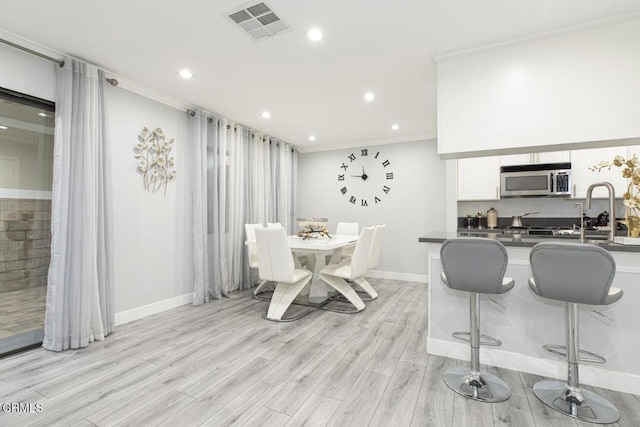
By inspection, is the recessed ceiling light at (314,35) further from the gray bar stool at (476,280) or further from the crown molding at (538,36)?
the gray bar stool at (476,280)

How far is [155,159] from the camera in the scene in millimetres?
3588

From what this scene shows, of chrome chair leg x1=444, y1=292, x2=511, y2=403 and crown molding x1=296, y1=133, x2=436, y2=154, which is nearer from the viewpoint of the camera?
chrome chair leg x1=444, y1=292, x2=511, y2=403

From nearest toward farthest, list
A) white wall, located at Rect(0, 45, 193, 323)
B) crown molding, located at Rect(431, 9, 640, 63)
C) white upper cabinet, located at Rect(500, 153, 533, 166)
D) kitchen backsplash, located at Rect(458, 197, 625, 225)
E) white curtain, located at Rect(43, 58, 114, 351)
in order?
crown molding, located at Rect(431, 9, 640, 63)
white curtain, located at Rect(43, 58, 114, 351)
white wall, located at Rect(0, 45, 193, 323)
kitchen backsplash, located at Rect(458, 197, 625, 225)
white upper cabinet, located at Rect(500, 153, 533, 166)

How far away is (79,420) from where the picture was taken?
172cm

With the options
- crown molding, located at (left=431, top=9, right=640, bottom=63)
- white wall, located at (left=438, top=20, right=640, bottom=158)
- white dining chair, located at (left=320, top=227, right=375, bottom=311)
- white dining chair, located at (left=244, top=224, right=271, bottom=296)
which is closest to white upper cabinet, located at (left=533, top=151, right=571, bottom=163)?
white wall, located at (left=438, top=20, right=640, bottom=158)

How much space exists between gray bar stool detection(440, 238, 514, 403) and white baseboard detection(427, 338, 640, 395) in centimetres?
29

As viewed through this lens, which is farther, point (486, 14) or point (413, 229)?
point (413, 229)

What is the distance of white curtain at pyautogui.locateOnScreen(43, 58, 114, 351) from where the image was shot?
2602mm

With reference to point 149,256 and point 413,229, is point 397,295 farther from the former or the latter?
point 149,256

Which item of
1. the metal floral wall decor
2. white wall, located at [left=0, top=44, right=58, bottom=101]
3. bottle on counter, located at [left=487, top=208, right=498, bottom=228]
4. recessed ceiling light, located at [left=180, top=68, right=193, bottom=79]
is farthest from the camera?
bottle on counter, located at [left=487, top=208, right=498, bottom=228]

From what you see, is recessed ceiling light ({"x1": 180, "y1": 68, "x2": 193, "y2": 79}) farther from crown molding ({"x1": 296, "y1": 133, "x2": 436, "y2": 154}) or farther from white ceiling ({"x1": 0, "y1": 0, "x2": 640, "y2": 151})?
crown molding ({"x1": 296, "y1": 133, "x2": 436, "y2": 154})

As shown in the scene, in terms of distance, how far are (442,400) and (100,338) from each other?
9.62 ft

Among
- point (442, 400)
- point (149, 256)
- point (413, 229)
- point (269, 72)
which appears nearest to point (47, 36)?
point (269, 72)

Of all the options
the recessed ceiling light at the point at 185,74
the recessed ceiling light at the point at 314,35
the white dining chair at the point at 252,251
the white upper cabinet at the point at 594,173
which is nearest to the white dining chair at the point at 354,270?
the white dining chair at the point at 252,251
